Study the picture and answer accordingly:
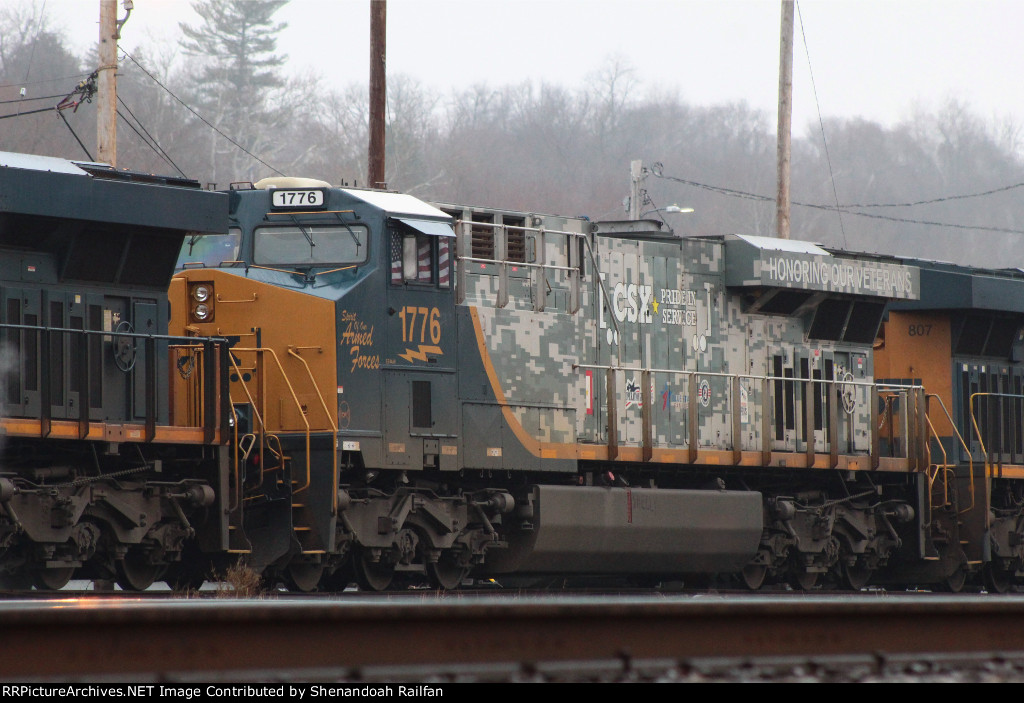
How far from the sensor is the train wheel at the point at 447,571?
14570mm

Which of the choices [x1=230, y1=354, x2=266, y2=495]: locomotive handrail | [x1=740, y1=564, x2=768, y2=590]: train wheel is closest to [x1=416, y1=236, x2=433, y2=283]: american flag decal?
[x1=230, y1=354, x2=266, y2=495]: locomotive handrail

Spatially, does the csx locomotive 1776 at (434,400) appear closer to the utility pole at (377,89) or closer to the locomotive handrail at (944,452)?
the locomotive handrail at (944,452)

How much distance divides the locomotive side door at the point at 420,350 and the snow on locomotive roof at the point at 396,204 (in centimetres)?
10

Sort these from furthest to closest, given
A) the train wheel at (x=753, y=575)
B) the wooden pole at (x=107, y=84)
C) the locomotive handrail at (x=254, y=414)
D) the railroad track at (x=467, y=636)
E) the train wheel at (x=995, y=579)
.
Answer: the train wheel at (x=995, y=579), the wooden pole at (x=107, y=84), the train wheel at (x=753, y=575), the locomotive handrail at (x=254, y=414), the railroad track at (x=467, y=636)

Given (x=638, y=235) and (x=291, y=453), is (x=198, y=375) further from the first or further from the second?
(x=638, y=235)

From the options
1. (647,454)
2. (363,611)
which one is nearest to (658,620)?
(363,611)

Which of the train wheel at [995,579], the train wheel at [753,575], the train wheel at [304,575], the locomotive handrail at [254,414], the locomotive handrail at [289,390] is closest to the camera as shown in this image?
the locomotive handrail at [254,414]

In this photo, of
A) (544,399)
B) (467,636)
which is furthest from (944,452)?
(467,636)

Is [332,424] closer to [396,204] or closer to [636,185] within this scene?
[396,204]

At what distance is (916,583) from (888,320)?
12.5ft

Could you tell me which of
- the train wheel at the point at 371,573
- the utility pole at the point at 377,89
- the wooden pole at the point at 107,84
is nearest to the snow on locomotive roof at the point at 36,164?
the train wheel at the point at 371,573

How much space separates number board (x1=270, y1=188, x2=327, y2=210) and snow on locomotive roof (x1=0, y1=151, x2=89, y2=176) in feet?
7.67

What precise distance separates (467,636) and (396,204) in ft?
28.1

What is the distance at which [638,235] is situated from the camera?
1708cm
